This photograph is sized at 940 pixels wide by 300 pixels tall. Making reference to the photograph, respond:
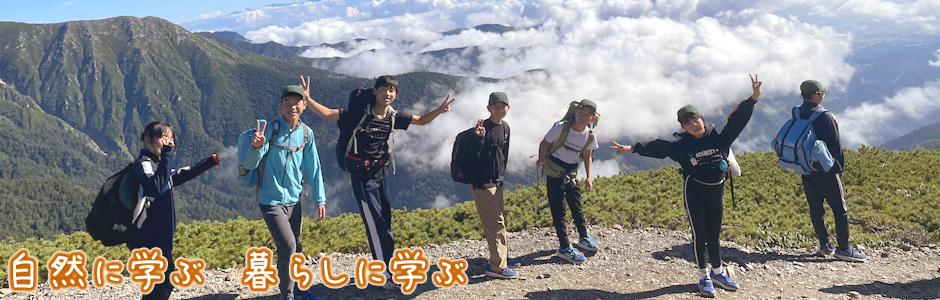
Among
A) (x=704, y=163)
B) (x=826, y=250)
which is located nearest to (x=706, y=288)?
(x=704, y=163)

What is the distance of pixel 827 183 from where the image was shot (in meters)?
8.59

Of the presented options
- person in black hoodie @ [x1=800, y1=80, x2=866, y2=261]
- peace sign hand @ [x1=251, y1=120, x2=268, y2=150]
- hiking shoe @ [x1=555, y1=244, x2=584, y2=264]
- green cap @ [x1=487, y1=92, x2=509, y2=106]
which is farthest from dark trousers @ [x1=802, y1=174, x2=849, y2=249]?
peace sign hand @ [x1=251, y1=120, x2=268, y2=150]

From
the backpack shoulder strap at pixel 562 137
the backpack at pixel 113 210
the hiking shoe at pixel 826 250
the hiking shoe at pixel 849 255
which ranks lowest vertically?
the hiking shoe at pixel 849 255

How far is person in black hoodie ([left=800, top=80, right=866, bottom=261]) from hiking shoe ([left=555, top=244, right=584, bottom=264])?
4166 mm

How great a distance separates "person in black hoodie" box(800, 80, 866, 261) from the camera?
8.39m

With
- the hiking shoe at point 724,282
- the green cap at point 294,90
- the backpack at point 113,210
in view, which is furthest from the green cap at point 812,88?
the backpack at point 113,210

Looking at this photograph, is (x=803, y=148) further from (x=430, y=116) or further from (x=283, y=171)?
(x=283, y=171)

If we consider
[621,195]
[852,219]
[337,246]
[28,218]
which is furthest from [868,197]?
[28,218]

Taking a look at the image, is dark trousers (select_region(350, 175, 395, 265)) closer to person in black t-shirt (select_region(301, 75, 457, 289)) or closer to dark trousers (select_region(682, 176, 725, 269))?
person in black t-shirt (select_region(301, 75, 457, 289))

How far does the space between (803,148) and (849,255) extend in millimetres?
2192

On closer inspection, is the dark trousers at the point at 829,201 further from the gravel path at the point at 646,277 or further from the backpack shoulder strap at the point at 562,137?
the backpack shoulder strap at the point at 562,137

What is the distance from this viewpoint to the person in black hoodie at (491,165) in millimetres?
7508

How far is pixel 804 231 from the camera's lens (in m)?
10.5

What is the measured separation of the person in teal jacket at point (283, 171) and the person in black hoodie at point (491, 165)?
2353 millimetres
